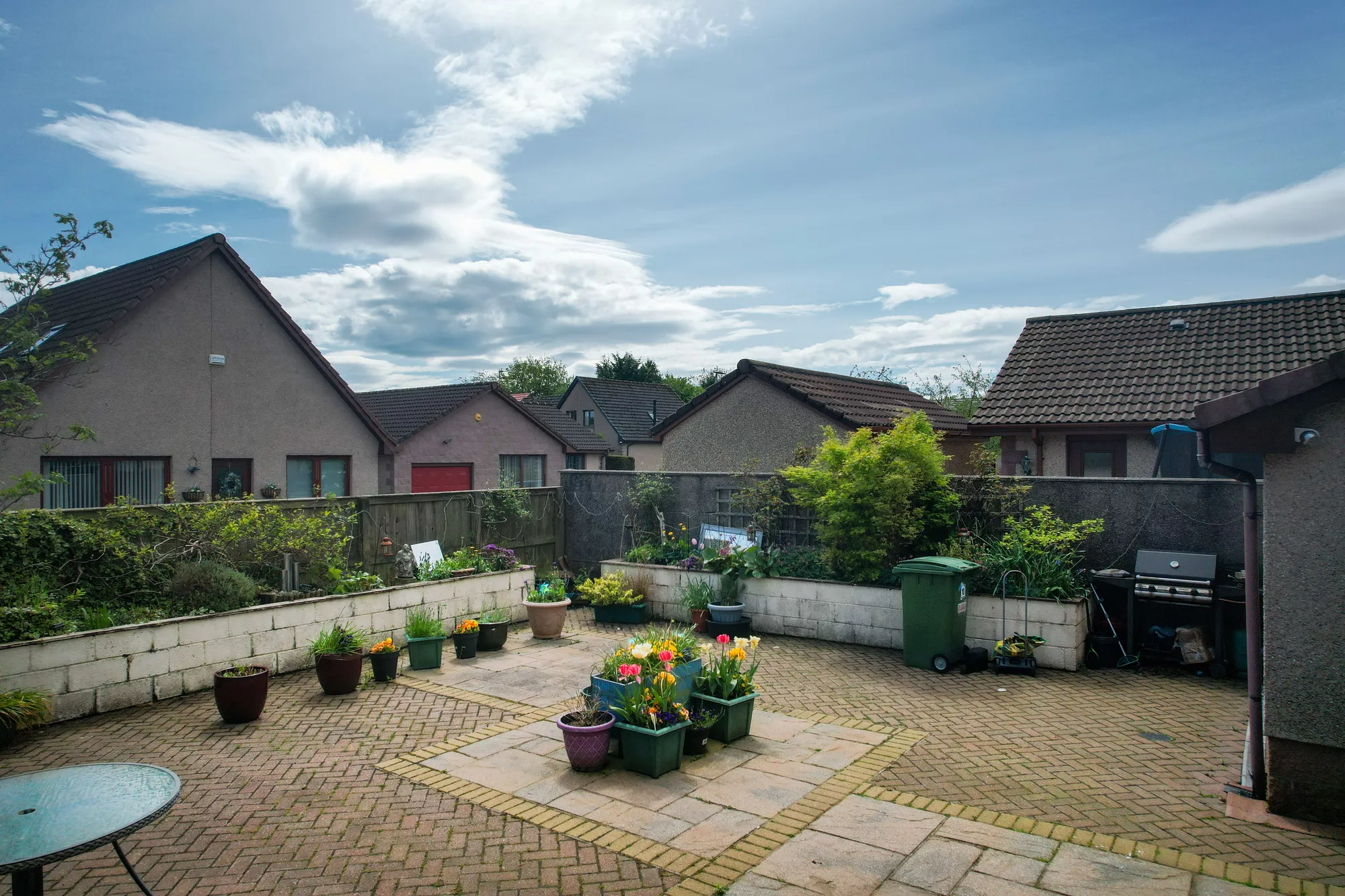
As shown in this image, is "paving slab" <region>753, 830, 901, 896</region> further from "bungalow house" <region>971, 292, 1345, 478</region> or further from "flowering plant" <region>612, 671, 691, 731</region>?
"bungalow house" <region>971, 292, 1345, 478</region>

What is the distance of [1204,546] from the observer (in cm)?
867

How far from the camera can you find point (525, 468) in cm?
2569

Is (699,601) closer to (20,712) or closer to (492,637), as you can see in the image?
(492,637)

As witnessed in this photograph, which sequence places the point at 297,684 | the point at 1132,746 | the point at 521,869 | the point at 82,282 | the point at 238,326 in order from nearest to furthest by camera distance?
the point at 521,869 < the point at 1132,746 < the point at 297,684 < the point at 238,326 < the point at 82,282

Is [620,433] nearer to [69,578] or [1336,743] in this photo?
[69,578]

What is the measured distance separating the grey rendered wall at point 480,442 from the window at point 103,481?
7.09 metres

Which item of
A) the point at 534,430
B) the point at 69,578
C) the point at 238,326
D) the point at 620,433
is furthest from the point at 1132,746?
the point at 620,433

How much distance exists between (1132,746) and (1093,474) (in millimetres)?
7943

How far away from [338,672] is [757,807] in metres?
4.58

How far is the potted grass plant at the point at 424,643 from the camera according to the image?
28.5ft

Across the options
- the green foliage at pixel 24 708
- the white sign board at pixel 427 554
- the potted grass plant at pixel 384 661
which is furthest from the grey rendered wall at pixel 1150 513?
the green foliage at pixel 24 708

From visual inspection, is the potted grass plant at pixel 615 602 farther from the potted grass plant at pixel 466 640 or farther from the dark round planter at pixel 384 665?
the dark round planter at pixel 384 665

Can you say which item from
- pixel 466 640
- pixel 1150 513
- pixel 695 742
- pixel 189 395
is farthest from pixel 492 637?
pixel 189 395

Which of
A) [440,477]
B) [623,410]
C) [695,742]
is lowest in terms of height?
[695,742]
